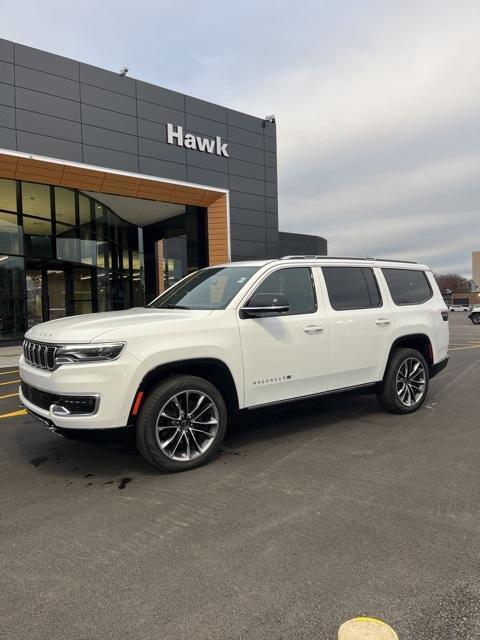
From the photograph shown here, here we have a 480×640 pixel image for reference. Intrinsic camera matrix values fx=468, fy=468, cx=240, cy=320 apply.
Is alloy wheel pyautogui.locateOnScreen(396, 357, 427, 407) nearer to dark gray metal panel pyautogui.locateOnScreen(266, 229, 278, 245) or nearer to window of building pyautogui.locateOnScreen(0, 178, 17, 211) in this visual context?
window of building pyautogui.locateOnScreen(0, 178, 17, 211)

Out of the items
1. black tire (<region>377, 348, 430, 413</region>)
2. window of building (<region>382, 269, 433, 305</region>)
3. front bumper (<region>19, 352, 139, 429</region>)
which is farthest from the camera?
window of building (<region>382, 269, 433, 305</region>)

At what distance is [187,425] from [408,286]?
3684 millimetres

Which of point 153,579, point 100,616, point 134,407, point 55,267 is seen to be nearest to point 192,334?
point 134,407

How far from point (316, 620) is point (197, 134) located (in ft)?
64.1

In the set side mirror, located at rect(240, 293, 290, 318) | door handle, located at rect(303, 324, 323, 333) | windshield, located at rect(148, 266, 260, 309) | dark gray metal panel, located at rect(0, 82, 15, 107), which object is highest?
dark gray metal panel, located at rect(0, 82, 15, 107)

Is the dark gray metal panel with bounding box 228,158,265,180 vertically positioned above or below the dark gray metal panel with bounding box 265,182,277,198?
above

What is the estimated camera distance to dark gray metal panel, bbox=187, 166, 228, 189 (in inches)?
755

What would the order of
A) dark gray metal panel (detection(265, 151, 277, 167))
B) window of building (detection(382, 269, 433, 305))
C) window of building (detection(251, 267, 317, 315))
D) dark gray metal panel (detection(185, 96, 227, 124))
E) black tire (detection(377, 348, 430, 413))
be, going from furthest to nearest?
dark gray metal panel (detection(265, 151, 277, 167)) < dark gray metal panel (detection(185, 96, 227, 124)) < window of building (detection(382, 269, 433, 305)) < black tire (detection(377, 348, 430, 413)) < window of building (detection(251, 267, 317, 315))

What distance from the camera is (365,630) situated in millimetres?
2111

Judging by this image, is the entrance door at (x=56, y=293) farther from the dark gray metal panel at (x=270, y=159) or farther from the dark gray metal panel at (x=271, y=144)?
the dark gray metal panel at (x=271, y=144)

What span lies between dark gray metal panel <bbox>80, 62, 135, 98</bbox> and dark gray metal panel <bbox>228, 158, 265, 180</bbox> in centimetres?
503

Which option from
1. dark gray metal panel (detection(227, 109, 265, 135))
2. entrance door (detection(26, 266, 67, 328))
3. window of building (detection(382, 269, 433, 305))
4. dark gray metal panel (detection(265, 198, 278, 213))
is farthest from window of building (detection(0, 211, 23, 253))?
window of building (detection(382, 269, 433, 305))

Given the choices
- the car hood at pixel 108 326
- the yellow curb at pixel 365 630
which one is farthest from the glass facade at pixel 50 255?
the yellow curb at pixel 365 630

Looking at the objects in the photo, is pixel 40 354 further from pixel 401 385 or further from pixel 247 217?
pixel 247 217
